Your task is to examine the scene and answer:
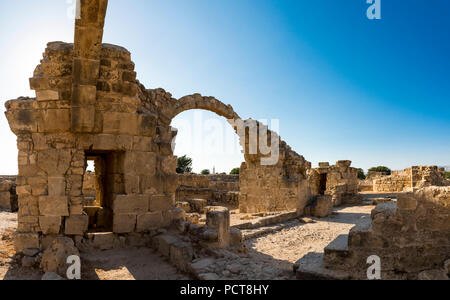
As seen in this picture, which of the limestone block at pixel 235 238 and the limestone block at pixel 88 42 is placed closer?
the limestone block at pixel 88 42

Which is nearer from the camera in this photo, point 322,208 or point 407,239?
point 407,239

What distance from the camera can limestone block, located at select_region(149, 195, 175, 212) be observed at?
17.3ft

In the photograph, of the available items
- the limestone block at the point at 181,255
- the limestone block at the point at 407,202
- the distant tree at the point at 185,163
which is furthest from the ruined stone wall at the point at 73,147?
the distant tree at the point at 185,163

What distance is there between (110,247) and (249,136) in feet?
24.5

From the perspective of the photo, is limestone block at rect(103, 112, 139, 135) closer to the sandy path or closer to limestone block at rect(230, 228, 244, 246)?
limestone block at rect(230, 228, 244, 246)

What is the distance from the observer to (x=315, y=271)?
3.02m

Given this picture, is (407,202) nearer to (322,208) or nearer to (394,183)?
(322,208)

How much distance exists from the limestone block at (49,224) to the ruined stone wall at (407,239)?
13.5 ft

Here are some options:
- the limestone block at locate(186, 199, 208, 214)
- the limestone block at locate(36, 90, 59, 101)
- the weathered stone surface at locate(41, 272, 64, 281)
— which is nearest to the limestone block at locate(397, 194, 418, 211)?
the weathered stone surface at locate(41, 272, 64, 281)

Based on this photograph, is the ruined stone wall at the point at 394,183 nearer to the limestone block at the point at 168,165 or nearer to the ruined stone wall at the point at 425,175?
the ruined stone wall at the point at 425,175

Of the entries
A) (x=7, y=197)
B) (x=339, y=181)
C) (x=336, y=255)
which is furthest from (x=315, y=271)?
(x=339, y=181)

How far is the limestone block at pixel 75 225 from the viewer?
4672 millimetres

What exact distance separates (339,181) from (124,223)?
1408cm
